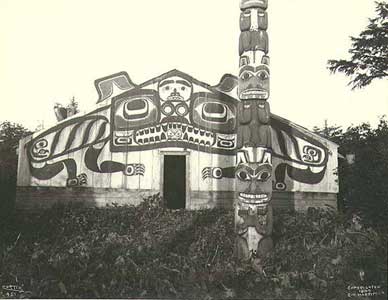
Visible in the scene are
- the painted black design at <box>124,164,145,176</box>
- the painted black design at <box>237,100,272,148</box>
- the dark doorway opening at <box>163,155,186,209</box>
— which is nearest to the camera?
the painted black design at <box>237,100,272,148</box>

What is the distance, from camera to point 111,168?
34.3ft

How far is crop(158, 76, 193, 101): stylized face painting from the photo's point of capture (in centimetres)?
1084

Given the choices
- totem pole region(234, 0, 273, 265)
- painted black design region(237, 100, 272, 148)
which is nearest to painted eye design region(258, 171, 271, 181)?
totem pole region(234, 0, 273, 265)

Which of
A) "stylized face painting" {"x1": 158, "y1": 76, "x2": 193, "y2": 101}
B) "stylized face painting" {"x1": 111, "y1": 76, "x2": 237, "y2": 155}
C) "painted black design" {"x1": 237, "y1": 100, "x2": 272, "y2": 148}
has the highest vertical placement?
"stylized face painting" {"x1": 158, "y1": 76, "x2": 193, "y2": 101}

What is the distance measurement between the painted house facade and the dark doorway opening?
2914 millimetres

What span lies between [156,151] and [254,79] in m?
4.10

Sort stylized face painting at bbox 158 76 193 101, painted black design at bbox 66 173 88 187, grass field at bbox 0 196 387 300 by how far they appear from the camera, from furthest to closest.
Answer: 1. stylized face painting at bbox 158 76 193 101
2. painted black design at bbox 66 173 88 187
3. grass field at bbox 0 196 387 300

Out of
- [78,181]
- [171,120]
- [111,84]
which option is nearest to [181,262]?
[78,181]

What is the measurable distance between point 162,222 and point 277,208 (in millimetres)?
3242

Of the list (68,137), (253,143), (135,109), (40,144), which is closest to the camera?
(253,143)

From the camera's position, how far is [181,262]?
24.0 ft

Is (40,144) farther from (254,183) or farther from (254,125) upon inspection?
(254,183)

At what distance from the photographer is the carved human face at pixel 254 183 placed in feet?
23.3

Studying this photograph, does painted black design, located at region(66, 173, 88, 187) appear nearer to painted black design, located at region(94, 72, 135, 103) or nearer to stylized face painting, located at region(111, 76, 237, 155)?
stylized face painting, located at region(111, 76, 237, 155)
